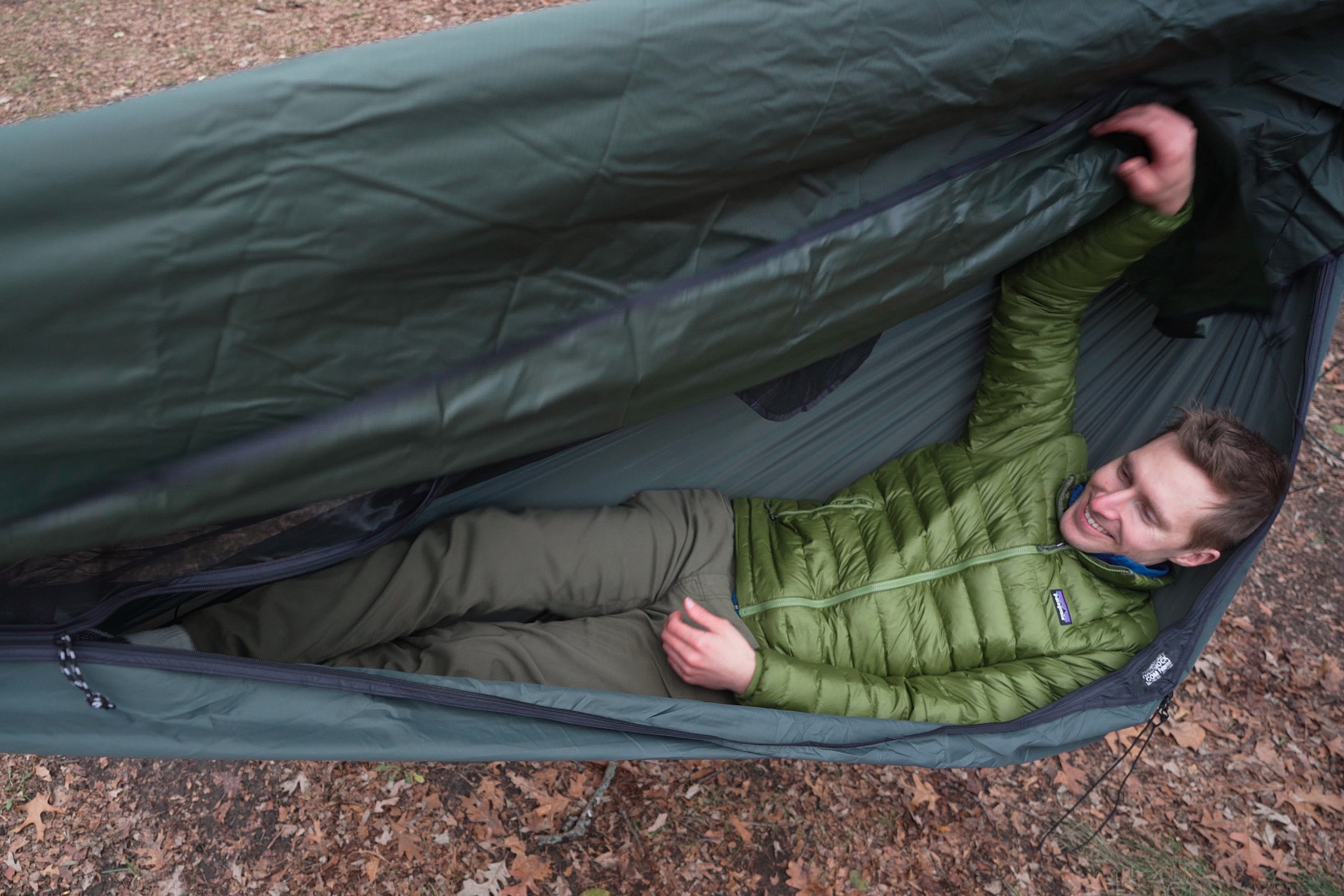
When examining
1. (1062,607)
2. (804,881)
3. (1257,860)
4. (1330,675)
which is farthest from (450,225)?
(1330,675)

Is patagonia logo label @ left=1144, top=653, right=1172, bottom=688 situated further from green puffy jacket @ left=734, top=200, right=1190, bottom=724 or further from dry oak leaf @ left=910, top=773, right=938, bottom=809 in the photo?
dry oak leaf @ left=910, top=773, right=938, bottom=809

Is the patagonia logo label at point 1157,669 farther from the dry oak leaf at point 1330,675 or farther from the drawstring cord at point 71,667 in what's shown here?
the drawstring cord at point 71,667

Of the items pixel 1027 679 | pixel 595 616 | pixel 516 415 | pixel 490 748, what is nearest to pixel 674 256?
pixel 516 415

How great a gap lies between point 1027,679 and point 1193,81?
106 centimetres

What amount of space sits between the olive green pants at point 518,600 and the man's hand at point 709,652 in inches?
2.9

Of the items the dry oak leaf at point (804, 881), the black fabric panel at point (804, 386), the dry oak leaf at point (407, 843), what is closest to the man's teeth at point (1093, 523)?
the black fabric panel at point (804, 386)

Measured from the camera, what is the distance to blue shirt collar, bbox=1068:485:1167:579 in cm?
170

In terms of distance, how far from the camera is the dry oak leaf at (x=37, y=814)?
1.80 m

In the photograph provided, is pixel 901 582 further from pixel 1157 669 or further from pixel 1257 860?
pixel 1257 860

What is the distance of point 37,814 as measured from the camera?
1.82 metres

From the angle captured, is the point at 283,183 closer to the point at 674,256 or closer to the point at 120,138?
the point at 120,138

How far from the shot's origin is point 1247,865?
197cm

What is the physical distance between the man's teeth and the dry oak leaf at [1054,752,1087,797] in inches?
28.5

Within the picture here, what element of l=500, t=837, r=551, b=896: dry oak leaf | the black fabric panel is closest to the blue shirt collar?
the black fabric panel
